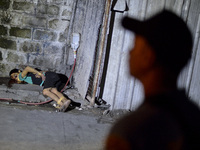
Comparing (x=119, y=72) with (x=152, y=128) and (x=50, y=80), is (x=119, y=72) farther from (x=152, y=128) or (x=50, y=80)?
(x=152, y=128)

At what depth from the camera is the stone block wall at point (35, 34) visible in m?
5.51

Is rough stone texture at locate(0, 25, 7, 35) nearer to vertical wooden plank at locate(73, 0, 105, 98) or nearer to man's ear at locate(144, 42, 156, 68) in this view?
vertical wooden plank at locate(73, 0, 105, 98)

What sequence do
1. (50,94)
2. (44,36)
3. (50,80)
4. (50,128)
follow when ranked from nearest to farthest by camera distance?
1. (50,128)
2. (50,94)
3. (50,80)
4. (44,36)

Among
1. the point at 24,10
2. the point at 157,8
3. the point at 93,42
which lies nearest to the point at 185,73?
the point at 157,8

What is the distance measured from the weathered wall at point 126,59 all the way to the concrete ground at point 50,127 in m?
0.45

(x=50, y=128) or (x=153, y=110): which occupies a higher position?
(x=153, y=110)

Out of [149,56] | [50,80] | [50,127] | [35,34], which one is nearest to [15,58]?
[35,34]

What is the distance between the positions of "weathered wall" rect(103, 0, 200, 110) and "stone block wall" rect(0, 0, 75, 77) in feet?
6.99

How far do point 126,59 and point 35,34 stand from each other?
2.91 meters

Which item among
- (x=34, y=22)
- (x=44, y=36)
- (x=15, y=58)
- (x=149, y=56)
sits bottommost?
(x=15, y=58)

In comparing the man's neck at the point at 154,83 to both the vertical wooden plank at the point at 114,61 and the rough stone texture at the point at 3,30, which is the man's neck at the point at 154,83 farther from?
the rough stone texture at the point at 3,30

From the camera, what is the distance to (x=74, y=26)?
560cm

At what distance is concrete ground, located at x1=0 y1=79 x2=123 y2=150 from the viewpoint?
104 inches

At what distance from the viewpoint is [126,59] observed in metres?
3.90
